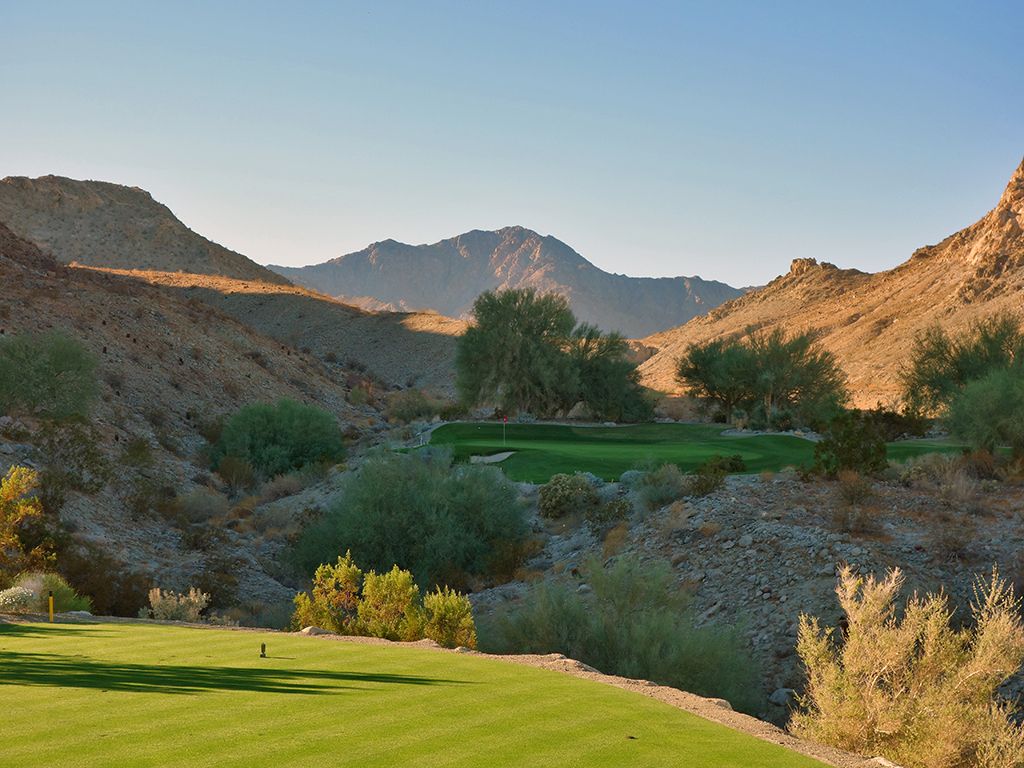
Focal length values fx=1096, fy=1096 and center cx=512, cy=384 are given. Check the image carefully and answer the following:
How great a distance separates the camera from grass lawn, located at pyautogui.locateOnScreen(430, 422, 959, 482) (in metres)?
33.3

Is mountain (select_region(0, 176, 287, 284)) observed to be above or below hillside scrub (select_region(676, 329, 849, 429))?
above

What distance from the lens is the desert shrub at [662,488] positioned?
26797 millimetres

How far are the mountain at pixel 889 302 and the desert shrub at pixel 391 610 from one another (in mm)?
57564

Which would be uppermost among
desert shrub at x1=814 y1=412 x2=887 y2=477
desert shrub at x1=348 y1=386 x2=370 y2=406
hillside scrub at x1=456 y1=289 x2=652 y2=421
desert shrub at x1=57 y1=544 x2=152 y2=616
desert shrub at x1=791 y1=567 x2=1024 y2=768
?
hillside scrub at x1=456 y1=289 x2=652 y2=421

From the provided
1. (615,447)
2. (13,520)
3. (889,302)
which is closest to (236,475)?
(615,447)

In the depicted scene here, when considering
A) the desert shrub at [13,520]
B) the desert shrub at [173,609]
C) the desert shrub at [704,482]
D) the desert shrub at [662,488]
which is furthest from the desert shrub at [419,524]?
the desert shrub at [13,520]

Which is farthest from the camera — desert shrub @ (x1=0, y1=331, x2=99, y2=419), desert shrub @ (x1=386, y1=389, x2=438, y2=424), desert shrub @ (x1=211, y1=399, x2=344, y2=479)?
desert shrub @ (x1=386, y1=389, x2=438, y2=424)

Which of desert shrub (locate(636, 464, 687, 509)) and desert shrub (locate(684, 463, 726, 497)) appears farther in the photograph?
desert shrub (locate(636, 464, 687, 509))

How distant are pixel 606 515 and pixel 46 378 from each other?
20.9 m

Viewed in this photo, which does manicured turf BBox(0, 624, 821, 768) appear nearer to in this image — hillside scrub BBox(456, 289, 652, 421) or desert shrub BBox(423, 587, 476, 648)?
desert shrub BBox(423, 587, 476, 648)

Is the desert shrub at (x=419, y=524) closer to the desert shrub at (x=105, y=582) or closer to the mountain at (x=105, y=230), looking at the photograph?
the desert shrub at (x=105, y=582)

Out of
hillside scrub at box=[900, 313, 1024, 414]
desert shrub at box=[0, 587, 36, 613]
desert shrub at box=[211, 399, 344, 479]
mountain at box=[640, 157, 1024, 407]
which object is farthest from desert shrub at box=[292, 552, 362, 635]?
mountain at box=[640, 157, 1024, 407]

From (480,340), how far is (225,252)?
77.2 meters

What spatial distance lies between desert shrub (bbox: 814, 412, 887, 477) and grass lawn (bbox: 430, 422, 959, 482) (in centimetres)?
318
